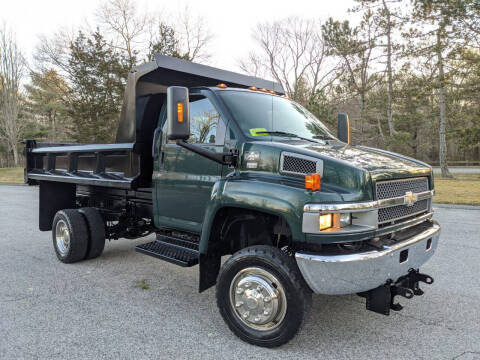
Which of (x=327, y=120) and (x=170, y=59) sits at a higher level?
(x=327, y=120)

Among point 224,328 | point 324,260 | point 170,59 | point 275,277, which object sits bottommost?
point 224,328

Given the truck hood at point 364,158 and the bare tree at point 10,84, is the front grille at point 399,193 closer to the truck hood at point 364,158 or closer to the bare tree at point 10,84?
the truck hood at point 364,158

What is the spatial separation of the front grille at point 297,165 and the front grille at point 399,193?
510 millimetres

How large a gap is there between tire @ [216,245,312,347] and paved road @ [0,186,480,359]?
0.45 feet

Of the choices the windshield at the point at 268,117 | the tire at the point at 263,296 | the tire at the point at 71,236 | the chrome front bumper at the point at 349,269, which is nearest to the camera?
the chrome front bumper at the point at 349,269

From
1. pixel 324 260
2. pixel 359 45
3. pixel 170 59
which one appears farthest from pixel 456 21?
pixel 324 260

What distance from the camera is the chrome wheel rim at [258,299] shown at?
10.0ft

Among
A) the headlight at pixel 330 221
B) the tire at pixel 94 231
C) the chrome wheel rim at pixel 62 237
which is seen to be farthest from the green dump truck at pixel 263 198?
the chrome wheel rim at pixel 62 237

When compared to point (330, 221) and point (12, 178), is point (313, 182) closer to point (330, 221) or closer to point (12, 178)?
point (330, 221)

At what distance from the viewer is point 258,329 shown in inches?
124

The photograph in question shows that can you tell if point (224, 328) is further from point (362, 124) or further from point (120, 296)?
point (362, 124)

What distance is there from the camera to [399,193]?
3205mm

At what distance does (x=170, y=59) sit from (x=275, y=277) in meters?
2.74

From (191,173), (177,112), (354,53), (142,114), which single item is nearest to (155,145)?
(142,114)
